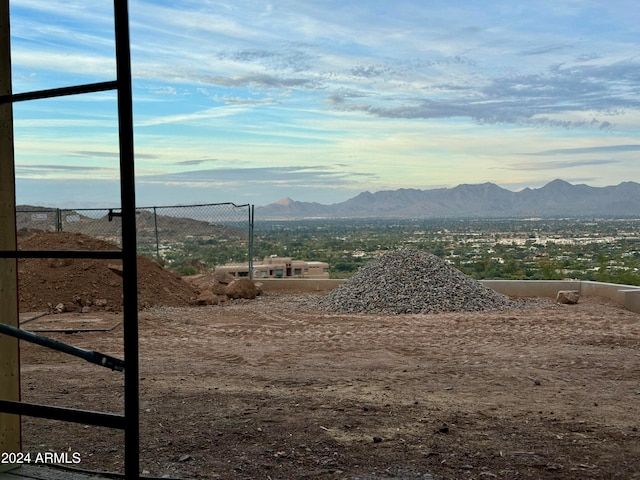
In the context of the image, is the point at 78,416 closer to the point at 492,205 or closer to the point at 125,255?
the point at 125,255

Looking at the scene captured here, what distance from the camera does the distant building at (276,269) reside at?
25.1m

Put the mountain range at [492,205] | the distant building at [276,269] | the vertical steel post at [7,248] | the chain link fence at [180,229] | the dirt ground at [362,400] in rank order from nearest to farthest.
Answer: the vertical steel post at [7,248] < the dirt ground at [362,400] < the chain link fence at [180,229] < the distant building at [276,269] < the mountain range at [492,205]

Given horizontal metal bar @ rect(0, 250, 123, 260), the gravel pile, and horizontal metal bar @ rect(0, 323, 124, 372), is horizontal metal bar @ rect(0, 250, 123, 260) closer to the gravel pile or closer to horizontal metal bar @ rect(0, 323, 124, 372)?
horizontal metal bar @ rect(0, 323, 124, 372)

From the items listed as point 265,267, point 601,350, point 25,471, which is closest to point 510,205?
point 265,267

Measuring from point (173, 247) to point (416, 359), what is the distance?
15355mm

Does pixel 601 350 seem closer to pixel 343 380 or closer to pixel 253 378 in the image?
pixel 343 380

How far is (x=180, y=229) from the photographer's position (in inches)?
980

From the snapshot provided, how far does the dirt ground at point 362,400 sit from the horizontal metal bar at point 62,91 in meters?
2.78

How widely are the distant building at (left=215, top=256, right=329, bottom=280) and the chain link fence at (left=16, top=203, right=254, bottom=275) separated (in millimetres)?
1014

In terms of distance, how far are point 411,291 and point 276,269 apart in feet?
25.5

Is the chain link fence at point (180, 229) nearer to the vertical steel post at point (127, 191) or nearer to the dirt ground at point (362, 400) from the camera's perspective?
the dirt ground at point (362, 400)

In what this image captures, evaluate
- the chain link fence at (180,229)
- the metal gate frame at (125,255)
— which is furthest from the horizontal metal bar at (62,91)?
the chain link fence at (180,229)

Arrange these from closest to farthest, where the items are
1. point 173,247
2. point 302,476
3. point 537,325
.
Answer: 1. point 302,476
2. point 537,325
3. point 173,247

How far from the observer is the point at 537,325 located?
49.4 ft
